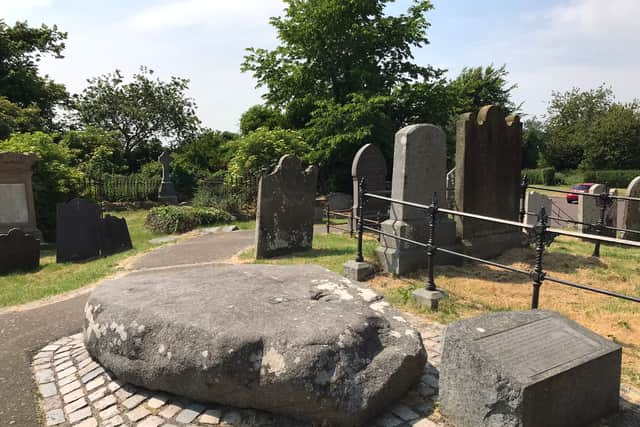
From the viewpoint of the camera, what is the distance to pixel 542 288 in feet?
19.8

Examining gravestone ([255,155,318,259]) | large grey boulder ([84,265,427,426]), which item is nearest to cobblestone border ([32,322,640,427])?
large grey boulder ([84,265,427,426])

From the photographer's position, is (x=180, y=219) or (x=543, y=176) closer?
(x=180, y=219)

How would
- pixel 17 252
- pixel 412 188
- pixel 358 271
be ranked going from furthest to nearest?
pixel 17 252, pixel 412 188, pixel 358 271

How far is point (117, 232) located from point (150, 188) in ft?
36.9

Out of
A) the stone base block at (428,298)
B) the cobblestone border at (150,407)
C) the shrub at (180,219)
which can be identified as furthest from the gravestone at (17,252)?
the stone base block at (428,298)

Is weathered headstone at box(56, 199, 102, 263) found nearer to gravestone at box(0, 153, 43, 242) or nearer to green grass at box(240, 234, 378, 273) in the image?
gravestone at box(0, 153, 43, 242)

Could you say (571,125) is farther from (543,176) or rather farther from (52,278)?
(52,278)

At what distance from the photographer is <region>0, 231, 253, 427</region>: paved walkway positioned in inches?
129

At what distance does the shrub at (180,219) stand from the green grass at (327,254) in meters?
5.30

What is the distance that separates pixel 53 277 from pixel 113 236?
7.87 ft

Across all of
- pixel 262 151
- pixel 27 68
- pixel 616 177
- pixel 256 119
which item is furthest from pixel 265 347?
pixel 616 177

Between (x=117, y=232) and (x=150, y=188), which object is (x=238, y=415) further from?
(x=150, y=188)

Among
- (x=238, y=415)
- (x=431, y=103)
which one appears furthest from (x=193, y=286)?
(x=431, y=103)

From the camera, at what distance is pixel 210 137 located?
3088 centimetres
